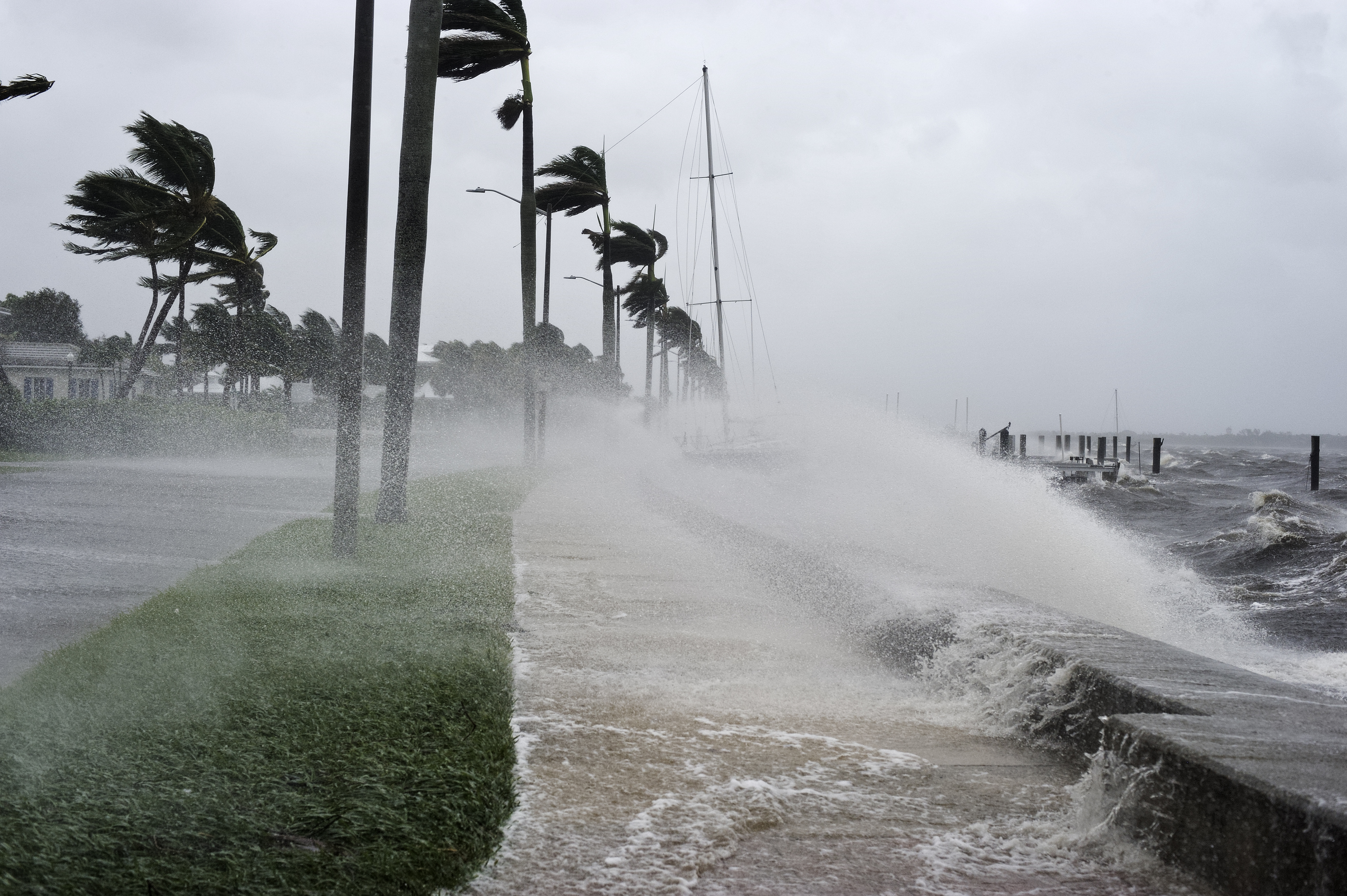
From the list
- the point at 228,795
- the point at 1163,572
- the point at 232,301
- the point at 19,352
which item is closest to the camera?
the point at 228,795

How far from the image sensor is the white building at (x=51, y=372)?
143 ft

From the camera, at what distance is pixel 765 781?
3.53m

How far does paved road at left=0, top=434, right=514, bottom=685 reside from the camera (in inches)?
248

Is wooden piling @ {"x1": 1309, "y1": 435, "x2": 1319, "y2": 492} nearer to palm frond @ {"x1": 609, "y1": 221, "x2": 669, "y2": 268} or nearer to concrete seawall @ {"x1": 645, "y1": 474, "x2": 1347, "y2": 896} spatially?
palm frond @ {"x1": 609, "y1": 221, "x2": 669, "y2": 268}

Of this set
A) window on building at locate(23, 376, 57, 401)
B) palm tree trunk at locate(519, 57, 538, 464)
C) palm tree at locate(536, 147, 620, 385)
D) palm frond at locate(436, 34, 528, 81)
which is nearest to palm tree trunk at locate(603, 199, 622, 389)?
palm tree at locate(536, 147, 620, 385)

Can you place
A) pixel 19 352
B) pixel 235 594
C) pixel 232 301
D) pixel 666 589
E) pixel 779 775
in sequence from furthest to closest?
pixel 232 301 → pixel 19 352 → pixel 666 589 → pixel 235 594 → pixel 779 775

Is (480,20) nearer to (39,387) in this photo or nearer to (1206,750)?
(1206,750)

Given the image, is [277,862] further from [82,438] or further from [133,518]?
[82,438]

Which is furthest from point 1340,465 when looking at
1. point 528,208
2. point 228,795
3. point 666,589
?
point 228,795

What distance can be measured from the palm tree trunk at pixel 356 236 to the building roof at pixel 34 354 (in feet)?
→ 135

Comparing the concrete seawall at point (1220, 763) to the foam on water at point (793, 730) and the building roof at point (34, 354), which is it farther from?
the building roof at point (34, 354)

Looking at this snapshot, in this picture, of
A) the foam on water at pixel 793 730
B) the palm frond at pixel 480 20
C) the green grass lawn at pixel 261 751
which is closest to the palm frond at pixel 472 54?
the palm frond at pixel 480 20

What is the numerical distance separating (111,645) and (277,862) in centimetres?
294

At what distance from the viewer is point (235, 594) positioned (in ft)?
21.6
